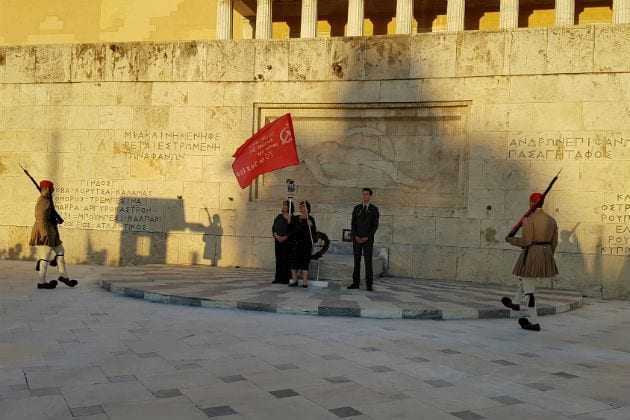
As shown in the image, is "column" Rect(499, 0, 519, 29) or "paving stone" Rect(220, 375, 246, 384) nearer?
"paving stone" Rect(220, 375, 246, 384)

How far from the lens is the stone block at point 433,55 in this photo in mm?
14953

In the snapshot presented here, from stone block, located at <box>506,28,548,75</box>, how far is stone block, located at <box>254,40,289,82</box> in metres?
5.55

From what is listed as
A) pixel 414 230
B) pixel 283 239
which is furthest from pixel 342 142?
pixel 283 239

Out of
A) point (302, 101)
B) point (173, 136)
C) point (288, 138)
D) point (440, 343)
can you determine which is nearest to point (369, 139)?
point (302, 101)

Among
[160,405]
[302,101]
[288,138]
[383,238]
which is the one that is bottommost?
[160,405]

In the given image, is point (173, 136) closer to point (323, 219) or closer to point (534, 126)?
point (323, 219)

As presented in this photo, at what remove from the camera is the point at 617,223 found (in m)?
13.5

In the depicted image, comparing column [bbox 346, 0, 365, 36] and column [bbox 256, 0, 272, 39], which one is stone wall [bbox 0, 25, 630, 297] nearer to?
column [bbox 256, 0, 272, 39]

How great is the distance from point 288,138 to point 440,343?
605 centimetres

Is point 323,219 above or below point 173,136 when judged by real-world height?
below

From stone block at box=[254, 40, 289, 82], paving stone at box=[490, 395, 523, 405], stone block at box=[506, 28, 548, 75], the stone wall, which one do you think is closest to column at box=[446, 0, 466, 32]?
the stone wall

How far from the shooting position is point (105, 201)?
1667cm

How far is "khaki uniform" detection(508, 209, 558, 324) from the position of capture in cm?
870

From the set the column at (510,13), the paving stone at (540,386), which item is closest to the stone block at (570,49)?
the paving stone at (540,386)
